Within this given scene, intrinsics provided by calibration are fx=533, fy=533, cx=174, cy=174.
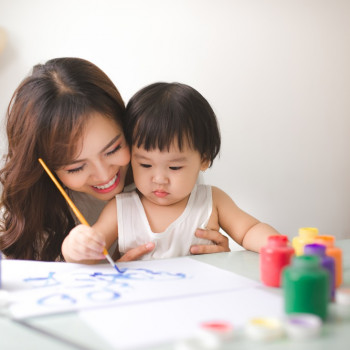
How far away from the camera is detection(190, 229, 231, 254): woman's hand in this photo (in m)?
1.17

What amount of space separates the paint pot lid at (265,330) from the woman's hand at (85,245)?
448mm

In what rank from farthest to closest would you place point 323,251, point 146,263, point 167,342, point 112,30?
point 112,30 < point 146,263 < point 323,251 < point 167,342

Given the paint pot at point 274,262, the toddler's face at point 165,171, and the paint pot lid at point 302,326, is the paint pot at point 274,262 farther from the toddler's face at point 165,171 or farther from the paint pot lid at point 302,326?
the toddler's face at point 165,171

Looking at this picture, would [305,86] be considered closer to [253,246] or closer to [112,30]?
[112,30]

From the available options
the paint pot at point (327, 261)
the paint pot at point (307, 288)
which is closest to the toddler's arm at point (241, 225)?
the paint pot at point (327, 261)

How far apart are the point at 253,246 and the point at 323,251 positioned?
0.42 meters

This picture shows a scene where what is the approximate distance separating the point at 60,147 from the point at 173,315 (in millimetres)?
660

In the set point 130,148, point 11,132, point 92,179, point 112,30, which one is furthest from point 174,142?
point 112,30

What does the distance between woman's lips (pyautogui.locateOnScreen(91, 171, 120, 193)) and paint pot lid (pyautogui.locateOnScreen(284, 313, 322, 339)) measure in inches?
29.6

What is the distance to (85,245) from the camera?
969 mm

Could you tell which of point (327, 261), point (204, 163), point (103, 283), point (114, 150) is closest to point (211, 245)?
point (204, 163)

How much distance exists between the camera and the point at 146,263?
998 millimetres

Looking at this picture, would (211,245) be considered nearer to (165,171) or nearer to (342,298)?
(165,171)

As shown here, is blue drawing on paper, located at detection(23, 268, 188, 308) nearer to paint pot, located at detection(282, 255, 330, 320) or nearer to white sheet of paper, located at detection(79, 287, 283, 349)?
white sheet of paper, located at detection(79, 287, 283, 349)
